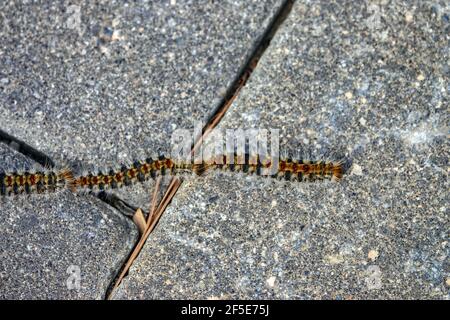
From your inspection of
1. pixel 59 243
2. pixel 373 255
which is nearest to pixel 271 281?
pixel 373 255

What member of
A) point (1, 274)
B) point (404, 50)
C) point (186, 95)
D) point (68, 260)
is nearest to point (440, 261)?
point (404, 50)

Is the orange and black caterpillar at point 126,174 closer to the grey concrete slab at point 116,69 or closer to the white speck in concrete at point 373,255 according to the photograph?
the grey concrete slab at point 116,69

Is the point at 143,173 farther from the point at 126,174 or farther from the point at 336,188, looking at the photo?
the point at 336,188

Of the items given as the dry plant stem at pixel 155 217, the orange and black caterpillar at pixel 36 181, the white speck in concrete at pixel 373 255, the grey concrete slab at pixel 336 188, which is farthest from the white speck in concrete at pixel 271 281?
the orange and black caterpillar at pixel 36 181

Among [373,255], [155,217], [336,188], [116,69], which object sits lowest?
[373,255]

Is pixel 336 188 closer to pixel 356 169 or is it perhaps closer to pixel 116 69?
pixel 356 169

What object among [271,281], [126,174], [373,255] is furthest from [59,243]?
[373,255]

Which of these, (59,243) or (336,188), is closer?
(336,188)

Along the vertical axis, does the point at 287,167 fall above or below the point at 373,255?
above

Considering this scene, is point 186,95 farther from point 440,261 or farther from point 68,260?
point 440,261
